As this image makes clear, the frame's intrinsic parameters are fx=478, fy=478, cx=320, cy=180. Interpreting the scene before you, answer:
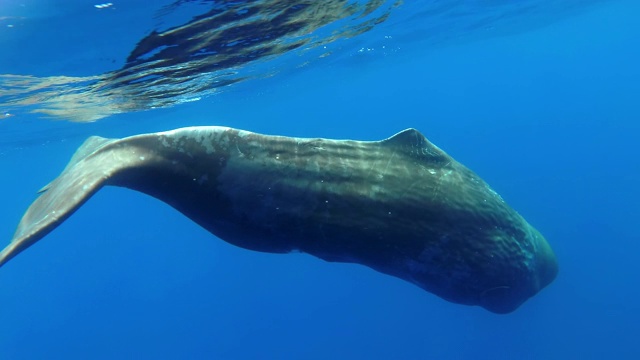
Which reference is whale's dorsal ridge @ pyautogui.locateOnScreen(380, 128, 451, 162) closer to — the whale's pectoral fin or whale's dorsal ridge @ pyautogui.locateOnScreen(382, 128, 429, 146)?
whale's dorsal ridge @ pyautogui.locateOnScreen(382, 128, 429, 146)

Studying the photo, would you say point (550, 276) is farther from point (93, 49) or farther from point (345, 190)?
point (93, 49)

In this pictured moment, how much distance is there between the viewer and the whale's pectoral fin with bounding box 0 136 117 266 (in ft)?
14.0

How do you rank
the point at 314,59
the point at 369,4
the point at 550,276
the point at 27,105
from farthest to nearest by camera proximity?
the point at 314,59, the point at 27,105, the point at 369,4, the point at 550,276

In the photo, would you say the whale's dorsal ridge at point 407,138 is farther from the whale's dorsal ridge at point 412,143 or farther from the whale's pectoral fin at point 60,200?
the whale's pectoral fin at point 60,200

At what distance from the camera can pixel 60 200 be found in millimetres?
4723

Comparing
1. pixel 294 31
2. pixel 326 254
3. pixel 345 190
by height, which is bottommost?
pixel 326 254

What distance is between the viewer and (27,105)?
20672mm

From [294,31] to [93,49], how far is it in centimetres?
717

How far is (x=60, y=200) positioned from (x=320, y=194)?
2691mm

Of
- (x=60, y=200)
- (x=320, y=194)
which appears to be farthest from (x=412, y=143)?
(x=60, y=200)

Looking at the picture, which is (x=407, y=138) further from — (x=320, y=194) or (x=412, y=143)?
(x=320, y=194)

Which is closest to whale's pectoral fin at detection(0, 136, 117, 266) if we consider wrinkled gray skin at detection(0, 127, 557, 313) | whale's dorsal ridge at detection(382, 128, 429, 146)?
wrinkled gray skin at detection(0, 127, 557, 313)

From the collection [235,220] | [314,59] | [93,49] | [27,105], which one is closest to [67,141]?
[27,105]

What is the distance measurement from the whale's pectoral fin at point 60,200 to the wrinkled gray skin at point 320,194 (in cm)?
2
